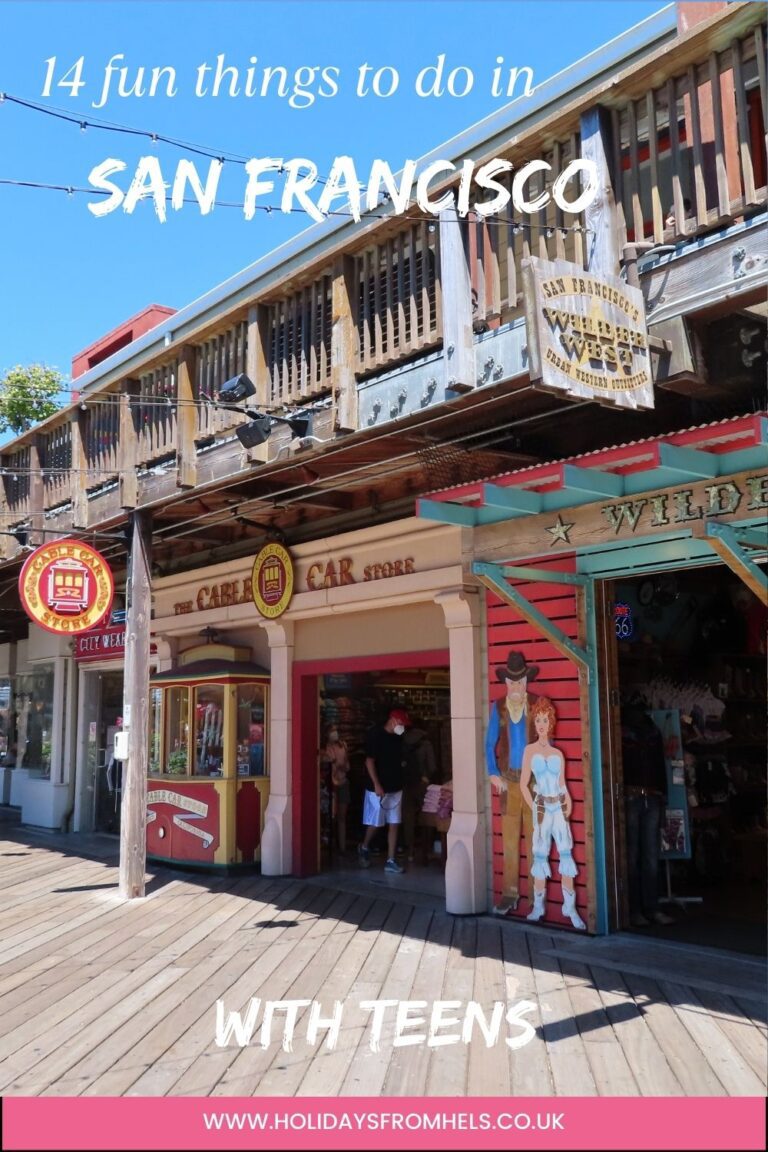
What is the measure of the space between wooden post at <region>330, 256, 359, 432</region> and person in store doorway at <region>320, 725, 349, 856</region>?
5356mm

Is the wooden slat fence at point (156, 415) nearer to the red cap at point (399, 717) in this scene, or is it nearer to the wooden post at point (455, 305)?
the red cap at point (399, 717)

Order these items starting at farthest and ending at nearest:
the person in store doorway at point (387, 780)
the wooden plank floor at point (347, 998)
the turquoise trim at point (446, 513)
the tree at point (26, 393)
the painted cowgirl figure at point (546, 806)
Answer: the tree at point (26, 393) < the person in store doorway at point (387, 780) < the painted cowgirl figure at point (546, 806) < the turquoise trim at point (446, 513) < the wooden plank floor at point (347, 998)

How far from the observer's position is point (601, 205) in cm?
597

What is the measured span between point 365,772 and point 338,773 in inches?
28.4

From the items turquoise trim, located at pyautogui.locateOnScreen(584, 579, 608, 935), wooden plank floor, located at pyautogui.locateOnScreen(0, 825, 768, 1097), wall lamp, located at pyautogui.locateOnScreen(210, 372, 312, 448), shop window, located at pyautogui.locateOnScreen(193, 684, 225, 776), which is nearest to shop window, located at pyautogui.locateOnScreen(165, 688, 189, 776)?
shop window, located at pyautogui.locateOnScreen(193, 684, 225, 776)

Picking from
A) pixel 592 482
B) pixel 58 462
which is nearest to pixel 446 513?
pixel 592 482

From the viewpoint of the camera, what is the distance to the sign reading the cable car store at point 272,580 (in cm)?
1070

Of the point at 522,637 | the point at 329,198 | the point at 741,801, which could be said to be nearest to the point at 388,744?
the point at 522,637

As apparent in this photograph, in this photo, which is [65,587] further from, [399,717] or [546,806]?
[546,806]

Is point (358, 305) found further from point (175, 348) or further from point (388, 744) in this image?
point (388, 744)

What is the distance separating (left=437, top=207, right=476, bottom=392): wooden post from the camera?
630 cm

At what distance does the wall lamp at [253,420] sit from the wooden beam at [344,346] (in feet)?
1.35

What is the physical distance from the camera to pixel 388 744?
10672 millimetres

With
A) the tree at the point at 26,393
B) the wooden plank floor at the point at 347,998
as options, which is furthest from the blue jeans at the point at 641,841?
the tree at the point at 26,393
